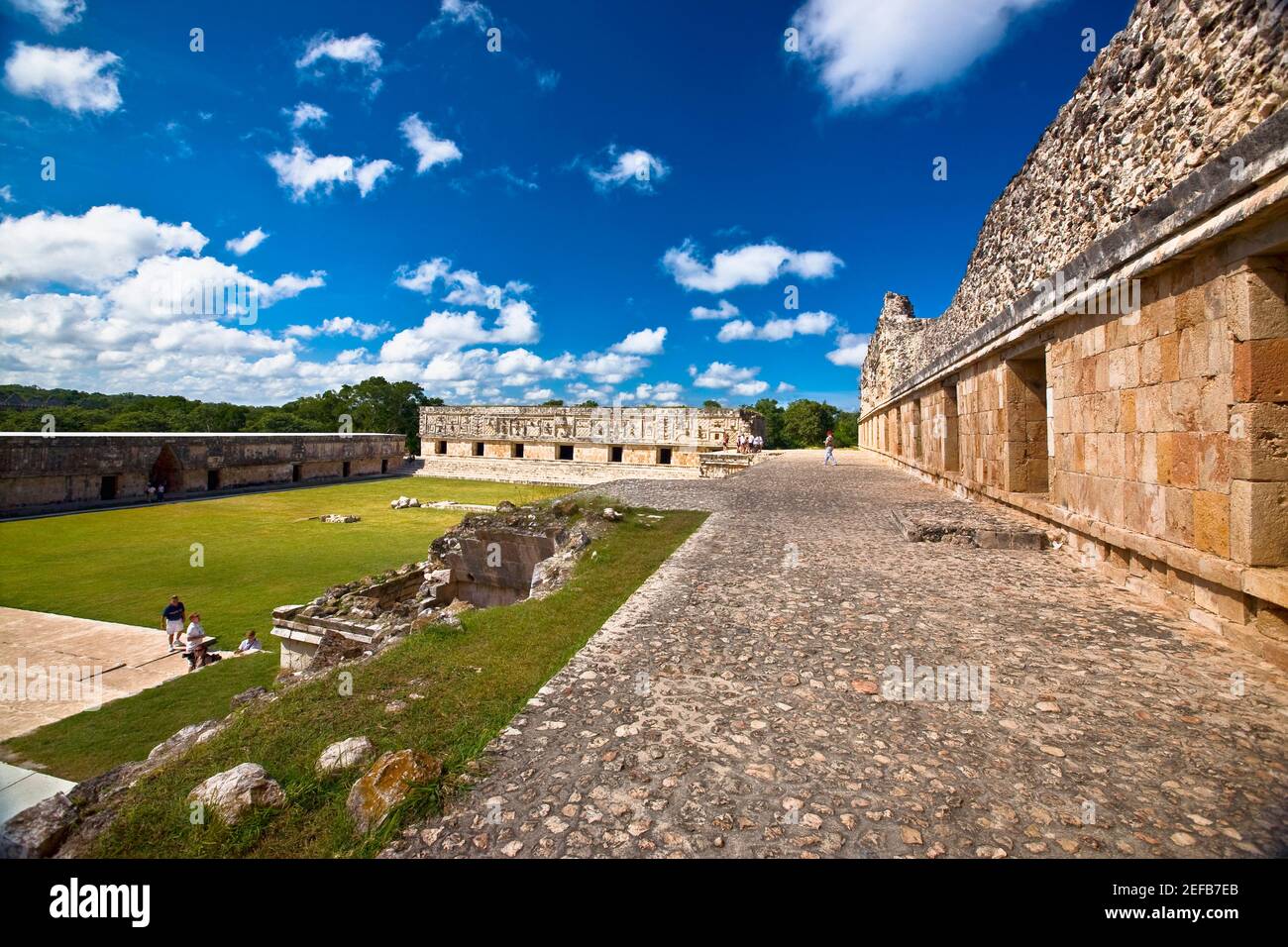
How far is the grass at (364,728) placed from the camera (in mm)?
2100

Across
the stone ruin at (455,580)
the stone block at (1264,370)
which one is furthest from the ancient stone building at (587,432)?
the stone block at (1264,370)

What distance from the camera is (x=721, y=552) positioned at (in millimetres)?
6031

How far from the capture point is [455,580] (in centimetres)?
967

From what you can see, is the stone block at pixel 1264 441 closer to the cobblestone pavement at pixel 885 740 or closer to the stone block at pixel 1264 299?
the stone block at pixel 1264 299

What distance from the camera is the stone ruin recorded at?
301 inches

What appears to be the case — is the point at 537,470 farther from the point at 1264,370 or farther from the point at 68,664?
the point at 1264,370

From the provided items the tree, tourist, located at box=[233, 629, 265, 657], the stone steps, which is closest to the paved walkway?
tourist, located at box=[233, 629, 265, 657]

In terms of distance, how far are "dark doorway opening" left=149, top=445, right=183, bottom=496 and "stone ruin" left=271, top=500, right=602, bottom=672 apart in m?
21.4

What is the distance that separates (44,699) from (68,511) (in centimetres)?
1827

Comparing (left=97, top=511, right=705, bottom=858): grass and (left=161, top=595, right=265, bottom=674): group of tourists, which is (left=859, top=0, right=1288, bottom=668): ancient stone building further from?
(left=161, top=595, right=265, bottom=674): group of tourists

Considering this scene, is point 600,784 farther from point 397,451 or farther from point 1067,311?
point 397,451

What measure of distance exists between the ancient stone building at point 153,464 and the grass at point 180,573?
1856 mm
